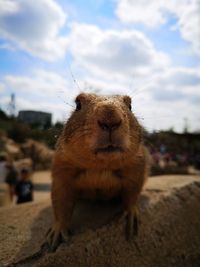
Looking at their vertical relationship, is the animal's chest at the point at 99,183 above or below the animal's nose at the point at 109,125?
below

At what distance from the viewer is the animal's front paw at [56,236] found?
3106 millimetres

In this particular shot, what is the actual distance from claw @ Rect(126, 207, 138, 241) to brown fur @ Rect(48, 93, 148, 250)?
0.02m

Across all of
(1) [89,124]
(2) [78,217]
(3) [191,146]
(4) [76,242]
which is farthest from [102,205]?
(3) [191,146]

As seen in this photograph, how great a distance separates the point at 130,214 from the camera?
3.61 m

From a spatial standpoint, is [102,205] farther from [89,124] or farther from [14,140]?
[14,140]

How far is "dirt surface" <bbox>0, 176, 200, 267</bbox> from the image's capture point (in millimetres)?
3018

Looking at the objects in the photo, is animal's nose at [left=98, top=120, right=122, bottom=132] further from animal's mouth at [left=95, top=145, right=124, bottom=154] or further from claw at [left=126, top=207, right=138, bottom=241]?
claw at [left=126, top=207, right=138, bottom=241]

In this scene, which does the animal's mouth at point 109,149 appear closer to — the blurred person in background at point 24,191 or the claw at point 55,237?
the claw at point 55,237

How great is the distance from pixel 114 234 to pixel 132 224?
0.91ft

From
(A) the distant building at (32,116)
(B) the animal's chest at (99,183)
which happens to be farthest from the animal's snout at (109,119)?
(A) the distant building at (32,116)

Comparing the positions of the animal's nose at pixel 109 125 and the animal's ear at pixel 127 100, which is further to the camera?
the animal's ear at pixel 127 100

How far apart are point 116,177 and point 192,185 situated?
2.23m

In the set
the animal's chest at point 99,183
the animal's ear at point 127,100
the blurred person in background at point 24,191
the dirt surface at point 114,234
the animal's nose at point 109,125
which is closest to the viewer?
the animal's nose at point 109,125

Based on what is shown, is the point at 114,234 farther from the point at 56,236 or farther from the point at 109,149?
the point at 109,149
